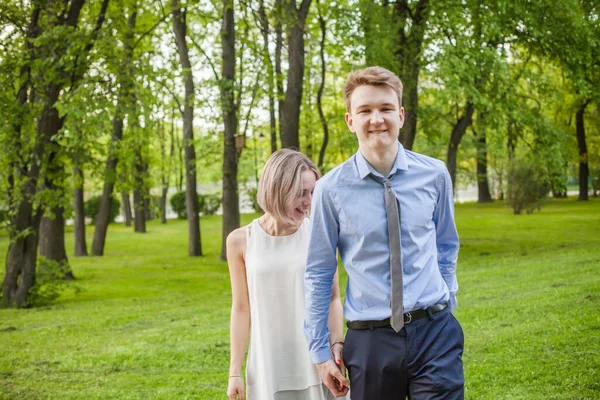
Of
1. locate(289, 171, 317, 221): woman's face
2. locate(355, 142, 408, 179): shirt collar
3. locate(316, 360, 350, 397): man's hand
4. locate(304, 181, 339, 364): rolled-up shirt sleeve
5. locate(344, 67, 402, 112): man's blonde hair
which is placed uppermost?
locate(344, 67, 402, 112): man's blonde hair

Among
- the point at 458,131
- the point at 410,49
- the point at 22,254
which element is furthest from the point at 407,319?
the point at 458,131

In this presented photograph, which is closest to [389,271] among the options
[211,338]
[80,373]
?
[80,373]

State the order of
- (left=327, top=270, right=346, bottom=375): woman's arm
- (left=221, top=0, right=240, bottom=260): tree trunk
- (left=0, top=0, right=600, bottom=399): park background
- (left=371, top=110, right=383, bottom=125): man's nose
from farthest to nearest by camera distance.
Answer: (left=221, top=0, right=240, bottom=260): tree trunk
(left=0, top=0, right=600, bottom=399): park background
(left=327, top=270, right=346, bottom=375): woman's arm
(left=371, top=110, right=383, bottom=125): man's nose

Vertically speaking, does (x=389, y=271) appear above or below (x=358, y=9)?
below

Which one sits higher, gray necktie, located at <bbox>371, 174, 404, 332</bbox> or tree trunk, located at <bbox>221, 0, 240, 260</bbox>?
tree trunk, located at <bbox>221, 0, 240, 260</bbox>

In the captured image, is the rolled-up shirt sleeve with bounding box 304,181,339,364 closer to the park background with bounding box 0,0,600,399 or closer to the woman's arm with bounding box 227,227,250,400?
the woman's arm with bounding box 227,227,250,400

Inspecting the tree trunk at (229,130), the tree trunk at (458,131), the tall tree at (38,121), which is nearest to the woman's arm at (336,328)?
the tall tree at (38,121)

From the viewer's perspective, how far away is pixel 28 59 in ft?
53.0

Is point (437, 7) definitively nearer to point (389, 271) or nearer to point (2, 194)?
point (2, 194)

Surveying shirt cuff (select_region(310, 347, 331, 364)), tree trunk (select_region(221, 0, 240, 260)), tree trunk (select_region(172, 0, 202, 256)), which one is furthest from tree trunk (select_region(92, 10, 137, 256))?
shirt cuff (select_region(310, 347, 331, 364))

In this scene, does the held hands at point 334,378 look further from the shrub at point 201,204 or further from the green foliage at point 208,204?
the green foliage at point 208,204

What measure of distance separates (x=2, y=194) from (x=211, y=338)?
22.1ft

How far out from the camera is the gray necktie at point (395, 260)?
3.44 meters

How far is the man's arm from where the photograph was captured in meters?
3.72
